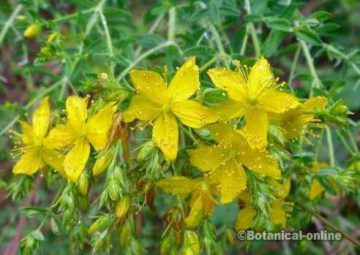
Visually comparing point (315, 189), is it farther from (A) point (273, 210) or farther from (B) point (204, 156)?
(B) point (204, 156)

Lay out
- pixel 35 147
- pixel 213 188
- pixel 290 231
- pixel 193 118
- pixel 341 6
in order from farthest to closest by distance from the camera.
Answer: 1. pixel 341 6
2. pixel 290 231
3. pixel 35 147
4. pixel 213 188
5. pixel 193 118

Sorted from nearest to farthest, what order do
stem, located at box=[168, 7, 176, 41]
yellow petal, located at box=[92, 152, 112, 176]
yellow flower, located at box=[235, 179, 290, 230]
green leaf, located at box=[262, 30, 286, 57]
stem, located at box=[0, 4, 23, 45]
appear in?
yellow petal, located at box=[92, 152, 112, 176]
yellow flower, located at box=[235, 179, 290, 230]
green leaf, located at box=[262, 30, 286, 57]
stem, located at box=[168, 7, 176, 41]
stem, located at box=[0, 4, 23, 45]

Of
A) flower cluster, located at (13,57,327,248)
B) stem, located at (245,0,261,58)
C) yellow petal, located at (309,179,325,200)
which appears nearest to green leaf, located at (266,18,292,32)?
stem, located at (245,0,261,58)

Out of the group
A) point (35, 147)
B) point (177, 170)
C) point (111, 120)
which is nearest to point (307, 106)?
point (177, 170)

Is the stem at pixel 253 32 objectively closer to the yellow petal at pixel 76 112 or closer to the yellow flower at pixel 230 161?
the yellow flower at pixel 230 161

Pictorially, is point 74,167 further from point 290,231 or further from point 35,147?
point 290,231

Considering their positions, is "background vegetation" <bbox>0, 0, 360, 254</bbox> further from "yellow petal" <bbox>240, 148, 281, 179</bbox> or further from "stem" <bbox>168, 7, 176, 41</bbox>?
"yellow petal" <bbox>240, 148, 281, 179</bbox>
